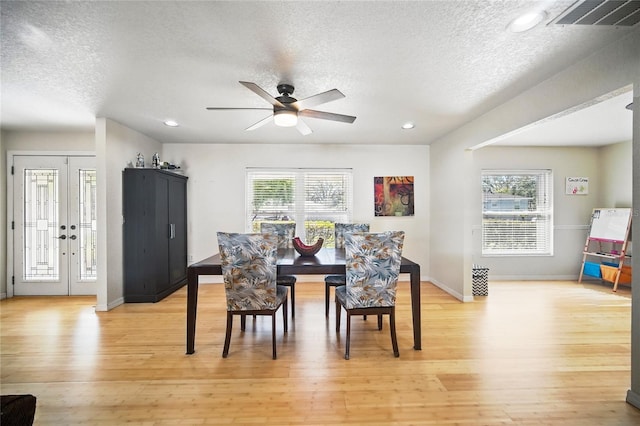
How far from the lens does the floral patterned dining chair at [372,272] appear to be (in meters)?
2.33

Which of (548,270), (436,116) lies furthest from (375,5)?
(548,270)

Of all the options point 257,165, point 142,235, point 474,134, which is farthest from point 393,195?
point 142,235

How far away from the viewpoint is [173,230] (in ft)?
14.3

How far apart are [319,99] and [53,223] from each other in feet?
15.0

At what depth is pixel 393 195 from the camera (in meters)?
4.98

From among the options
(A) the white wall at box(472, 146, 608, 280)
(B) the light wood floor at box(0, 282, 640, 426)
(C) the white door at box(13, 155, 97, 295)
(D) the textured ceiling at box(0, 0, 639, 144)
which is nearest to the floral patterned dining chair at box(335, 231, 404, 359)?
(B) the light wood floor at box(0, 282, 640, 426)

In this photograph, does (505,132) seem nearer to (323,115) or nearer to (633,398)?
(323,115)

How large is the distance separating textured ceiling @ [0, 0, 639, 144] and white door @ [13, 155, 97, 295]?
1174 millimetres

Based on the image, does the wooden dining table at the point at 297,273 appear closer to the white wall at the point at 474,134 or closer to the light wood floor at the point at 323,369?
the light wood floor at the point at 323,369

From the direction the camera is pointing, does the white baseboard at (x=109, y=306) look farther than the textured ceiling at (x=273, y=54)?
Yes

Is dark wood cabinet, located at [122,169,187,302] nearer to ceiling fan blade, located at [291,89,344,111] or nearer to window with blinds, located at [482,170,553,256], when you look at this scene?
ceiling fan blade, located at [291,89,344,111]

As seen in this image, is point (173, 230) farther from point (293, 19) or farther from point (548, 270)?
point (548, 270)

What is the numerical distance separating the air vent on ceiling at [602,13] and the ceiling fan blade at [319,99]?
137cm

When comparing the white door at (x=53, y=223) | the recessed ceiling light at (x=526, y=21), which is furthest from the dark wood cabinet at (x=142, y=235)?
the recessed ceiling light at (x=526, y=21)
